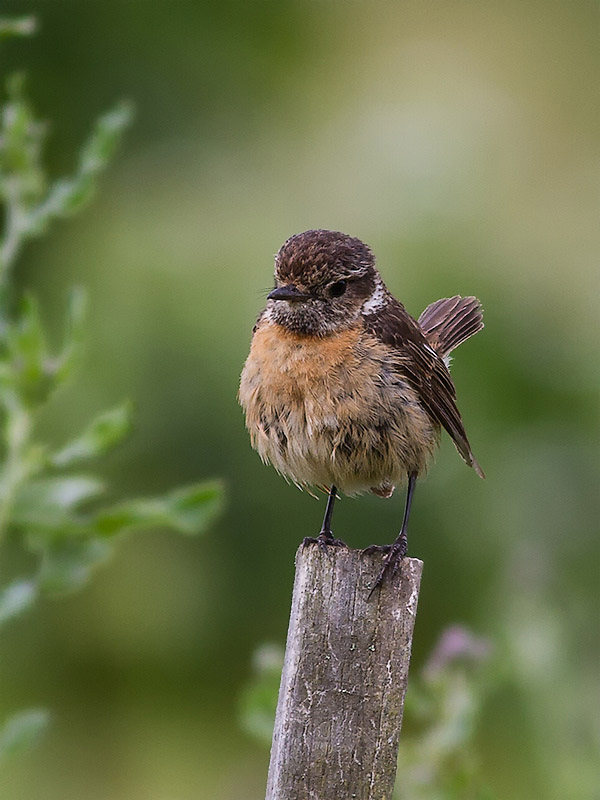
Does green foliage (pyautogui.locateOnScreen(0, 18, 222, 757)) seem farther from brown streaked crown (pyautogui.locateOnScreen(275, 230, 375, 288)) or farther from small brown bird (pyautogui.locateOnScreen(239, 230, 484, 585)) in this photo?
brown streaked crown (pyautogui.locateOnScreen(275, 230, 375, 288))

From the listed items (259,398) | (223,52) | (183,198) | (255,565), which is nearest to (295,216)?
(183,198)

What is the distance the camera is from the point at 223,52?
28.3ft

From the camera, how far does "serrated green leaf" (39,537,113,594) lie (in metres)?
3.14

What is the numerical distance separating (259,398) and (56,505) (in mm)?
661

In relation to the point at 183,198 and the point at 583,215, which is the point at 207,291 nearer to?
the point at 183,198

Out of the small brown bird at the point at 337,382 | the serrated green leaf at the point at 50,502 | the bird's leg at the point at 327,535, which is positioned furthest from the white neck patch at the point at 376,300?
Answer: the serrated green leaf at the point at 50,502

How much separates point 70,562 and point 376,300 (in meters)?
1.22

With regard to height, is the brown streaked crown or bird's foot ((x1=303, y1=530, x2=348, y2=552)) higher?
the brown streaked crown

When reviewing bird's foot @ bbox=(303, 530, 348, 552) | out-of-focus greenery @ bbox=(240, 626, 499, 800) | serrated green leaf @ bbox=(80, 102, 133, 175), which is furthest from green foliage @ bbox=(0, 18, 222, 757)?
out-of-focus greenery @ bbox=(240, 626, 499, 800)

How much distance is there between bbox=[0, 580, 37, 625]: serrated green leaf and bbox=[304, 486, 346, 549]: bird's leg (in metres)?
0.75

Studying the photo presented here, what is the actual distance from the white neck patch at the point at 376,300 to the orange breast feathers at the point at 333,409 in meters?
0.09

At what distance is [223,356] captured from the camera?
25.0 ft

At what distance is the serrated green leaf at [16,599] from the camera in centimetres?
303

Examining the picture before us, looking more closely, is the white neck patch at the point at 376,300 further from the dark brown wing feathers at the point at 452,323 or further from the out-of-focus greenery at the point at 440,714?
the out-of-focus greenery at the point at 440,714
